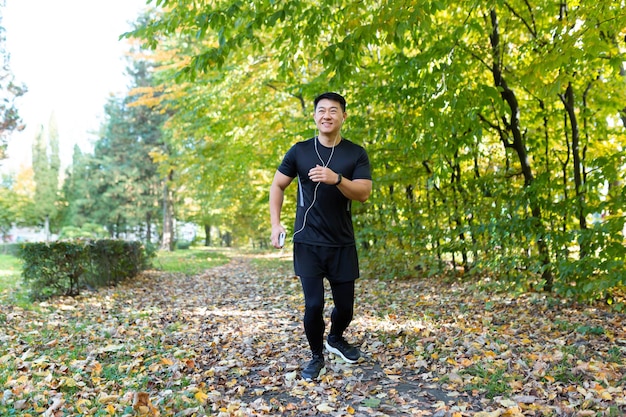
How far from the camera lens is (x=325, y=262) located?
11.8ft

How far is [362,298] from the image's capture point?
7445 mm

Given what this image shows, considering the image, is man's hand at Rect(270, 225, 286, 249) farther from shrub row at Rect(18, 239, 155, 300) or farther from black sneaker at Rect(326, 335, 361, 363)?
shrub row at Rect(18, 239, 155, 300)

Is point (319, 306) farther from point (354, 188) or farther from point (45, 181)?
point (45, 181)

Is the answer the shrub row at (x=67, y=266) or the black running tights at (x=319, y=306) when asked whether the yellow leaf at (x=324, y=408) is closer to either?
the black running tights at (x=319, y=306)

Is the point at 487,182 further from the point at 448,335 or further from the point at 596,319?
the point at 448,335

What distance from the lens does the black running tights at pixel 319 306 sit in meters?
3.61

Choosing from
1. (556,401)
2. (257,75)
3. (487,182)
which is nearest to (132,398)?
(556,401)

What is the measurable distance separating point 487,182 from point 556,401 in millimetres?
4540

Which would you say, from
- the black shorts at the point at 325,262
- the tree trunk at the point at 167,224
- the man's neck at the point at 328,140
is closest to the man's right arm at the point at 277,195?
the black shorts at the point at 325,262

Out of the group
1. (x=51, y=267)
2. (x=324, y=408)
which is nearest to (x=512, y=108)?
(x=324, y=408)

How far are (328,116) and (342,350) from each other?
1991 mm

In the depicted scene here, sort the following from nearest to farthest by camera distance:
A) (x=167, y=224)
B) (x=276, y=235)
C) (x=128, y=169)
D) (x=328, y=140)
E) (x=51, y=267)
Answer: (x=276, y=235)
(x=328, y=140)
(x=51, y=267)
(x=167, y=224)
(x=128, y=169)

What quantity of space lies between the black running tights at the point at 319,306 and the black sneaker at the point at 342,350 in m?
0.21

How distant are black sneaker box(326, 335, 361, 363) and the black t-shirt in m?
1.00
